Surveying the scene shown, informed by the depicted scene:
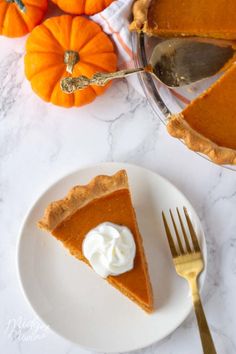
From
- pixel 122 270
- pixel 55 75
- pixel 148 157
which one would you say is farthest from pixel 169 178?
pixel 55 75

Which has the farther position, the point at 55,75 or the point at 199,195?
the point at 199,195

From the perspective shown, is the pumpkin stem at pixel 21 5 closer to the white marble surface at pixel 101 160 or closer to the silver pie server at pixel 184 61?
the white marble surface at pixel 101 160

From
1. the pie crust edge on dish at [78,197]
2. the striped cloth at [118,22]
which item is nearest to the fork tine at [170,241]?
the pie crust edge on dish at [78,197]

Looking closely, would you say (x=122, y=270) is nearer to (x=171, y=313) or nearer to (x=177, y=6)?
(x=171, y=313)

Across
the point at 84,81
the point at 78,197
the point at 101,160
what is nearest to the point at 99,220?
the point at 78,197

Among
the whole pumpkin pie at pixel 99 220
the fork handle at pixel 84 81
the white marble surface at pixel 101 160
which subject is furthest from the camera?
the white marble surface at pixel 101 160

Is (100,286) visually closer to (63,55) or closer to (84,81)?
(84,81)

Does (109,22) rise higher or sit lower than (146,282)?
higher
